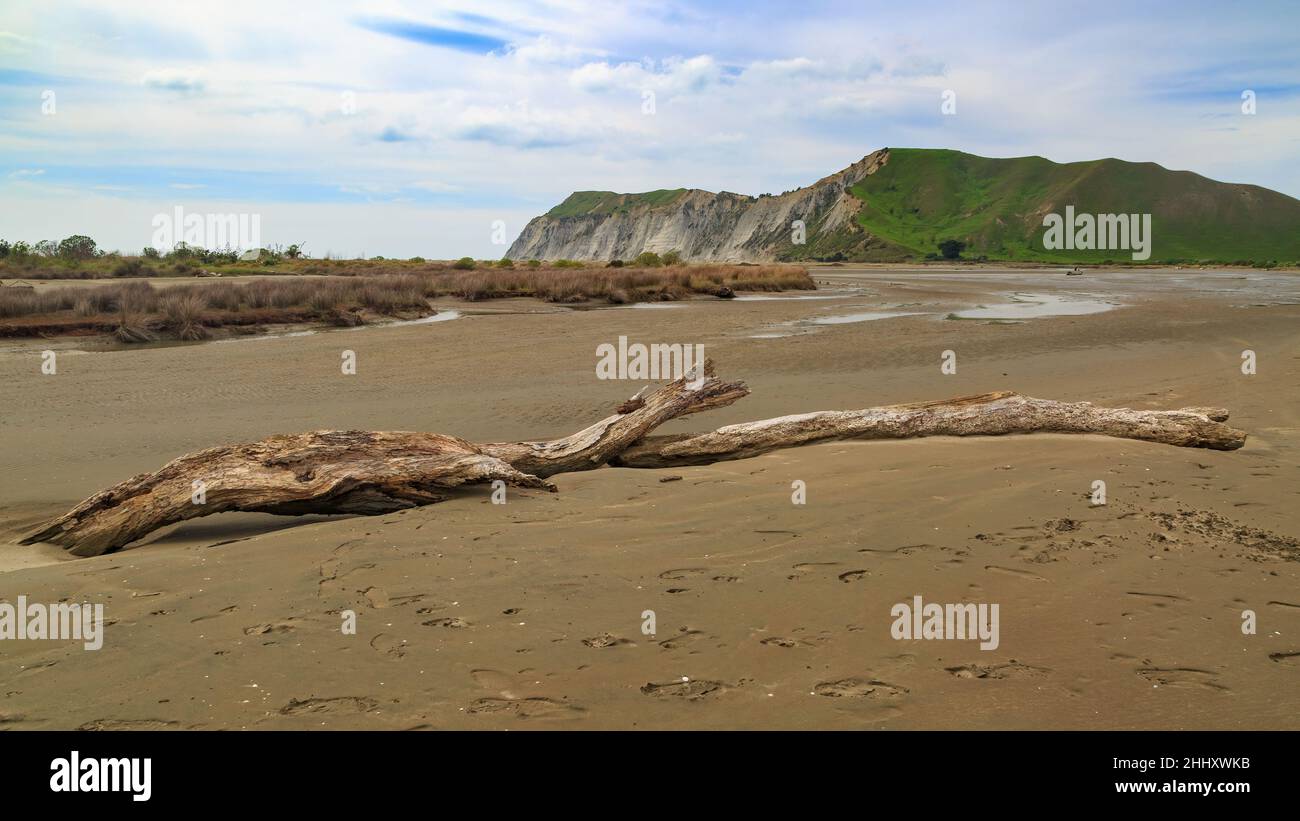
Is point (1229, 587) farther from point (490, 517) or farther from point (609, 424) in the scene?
point (609, 424)

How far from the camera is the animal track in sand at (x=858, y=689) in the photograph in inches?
154

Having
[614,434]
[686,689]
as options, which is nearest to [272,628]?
[686,689]

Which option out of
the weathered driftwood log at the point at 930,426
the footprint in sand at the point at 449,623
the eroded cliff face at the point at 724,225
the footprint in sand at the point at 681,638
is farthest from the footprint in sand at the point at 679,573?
the eroded cliff face at the point at 724,225

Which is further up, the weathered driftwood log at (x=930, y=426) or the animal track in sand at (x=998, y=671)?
the weathered driftwood log at (x=930, y=426)

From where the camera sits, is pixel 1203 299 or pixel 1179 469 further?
pixel 1203 299

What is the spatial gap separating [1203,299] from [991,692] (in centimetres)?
3829

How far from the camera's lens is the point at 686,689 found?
4008 mm

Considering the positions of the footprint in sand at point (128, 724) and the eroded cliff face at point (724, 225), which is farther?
the eroded cliff face at point (724, 225)

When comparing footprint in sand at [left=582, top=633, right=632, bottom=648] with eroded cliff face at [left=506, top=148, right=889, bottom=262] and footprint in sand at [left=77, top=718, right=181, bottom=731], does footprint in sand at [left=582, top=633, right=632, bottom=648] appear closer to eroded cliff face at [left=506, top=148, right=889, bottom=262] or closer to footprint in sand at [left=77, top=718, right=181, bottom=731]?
footprint in sand at [left=77, top=718, right=181, bottom=731]

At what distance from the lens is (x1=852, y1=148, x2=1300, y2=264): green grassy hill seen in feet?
402

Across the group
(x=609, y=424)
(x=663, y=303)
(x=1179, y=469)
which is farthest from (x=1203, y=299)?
(x=609, y=424)

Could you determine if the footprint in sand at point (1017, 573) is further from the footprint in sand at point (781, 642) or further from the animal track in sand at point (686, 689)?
→ the animal track in sand at point (686, 689)

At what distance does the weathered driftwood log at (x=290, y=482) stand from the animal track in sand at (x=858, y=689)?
4.25 m
